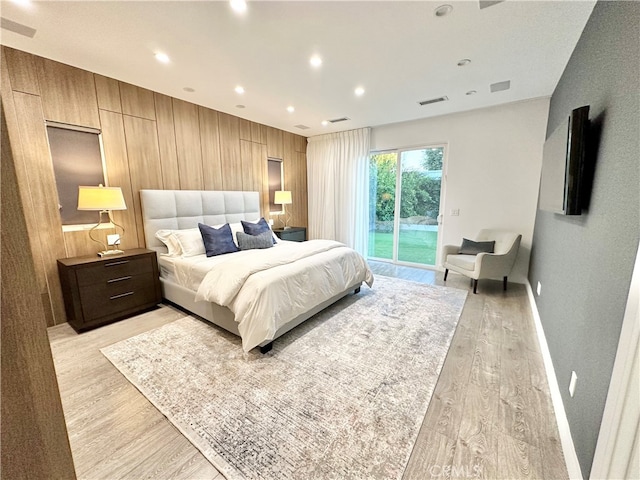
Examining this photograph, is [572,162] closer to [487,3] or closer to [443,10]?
[487,3]

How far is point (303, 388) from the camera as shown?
189 cm

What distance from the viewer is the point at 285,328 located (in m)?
2.52

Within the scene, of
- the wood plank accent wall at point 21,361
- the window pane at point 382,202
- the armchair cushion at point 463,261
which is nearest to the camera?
the wood plank accent wall at point 21,361

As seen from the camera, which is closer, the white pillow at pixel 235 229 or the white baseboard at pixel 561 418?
the white baseboard at pixel 561 418

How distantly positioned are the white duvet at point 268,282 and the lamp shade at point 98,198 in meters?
0.93

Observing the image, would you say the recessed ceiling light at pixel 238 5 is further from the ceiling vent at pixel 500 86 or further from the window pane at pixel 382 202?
the window pane at pixel 382 202

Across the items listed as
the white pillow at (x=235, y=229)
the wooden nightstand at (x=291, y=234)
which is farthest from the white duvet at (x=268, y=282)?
the wooden nightstand at (x=291, y=234)

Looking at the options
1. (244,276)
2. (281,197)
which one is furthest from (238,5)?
(281,197)

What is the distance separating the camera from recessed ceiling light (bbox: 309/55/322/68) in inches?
102

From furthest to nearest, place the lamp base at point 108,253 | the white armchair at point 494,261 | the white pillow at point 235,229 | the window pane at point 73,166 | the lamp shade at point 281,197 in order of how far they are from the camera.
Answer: the lamp shade at point 281,197 < the white pillow at point 235,229 < the white armchair at point 494,261 < the lamp base at point 108,253 < the window pane at point 73,166

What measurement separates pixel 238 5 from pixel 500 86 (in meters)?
3.16

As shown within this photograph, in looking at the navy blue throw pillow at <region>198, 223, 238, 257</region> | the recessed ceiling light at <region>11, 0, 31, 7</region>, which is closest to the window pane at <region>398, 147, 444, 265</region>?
the navy blue throw pillow at <region>198, 223, 238, 257</region>

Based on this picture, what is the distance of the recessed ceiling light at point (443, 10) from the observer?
6.30 ft

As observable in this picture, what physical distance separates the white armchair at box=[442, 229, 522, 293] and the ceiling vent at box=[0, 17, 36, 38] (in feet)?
17.1
